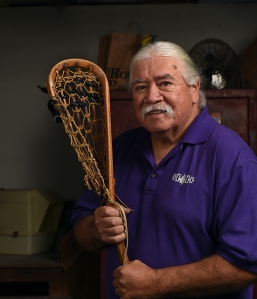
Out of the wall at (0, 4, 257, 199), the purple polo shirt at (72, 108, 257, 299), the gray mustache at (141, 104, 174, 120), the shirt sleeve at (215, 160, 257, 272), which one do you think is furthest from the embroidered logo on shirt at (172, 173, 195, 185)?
the wall at (0, 4, 257, 199)

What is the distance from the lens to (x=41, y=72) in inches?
150

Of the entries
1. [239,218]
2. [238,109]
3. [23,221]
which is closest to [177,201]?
[239,218]

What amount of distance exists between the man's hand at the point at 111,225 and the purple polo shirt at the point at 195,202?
97mm

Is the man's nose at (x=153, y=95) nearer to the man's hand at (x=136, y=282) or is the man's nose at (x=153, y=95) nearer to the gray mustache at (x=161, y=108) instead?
the gray mustache at (x=161, y=108)

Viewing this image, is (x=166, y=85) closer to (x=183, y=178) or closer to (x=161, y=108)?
(x=161, y=108)

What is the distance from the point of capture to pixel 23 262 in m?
3.06

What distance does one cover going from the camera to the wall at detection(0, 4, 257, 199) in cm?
374

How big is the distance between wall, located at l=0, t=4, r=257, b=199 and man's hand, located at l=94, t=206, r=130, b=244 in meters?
1.99

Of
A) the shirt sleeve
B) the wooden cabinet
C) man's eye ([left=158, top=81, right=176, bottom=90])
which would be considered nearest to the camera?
the shirt sleeve

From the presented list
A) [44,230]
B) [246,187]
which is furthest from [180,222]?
[44,230]

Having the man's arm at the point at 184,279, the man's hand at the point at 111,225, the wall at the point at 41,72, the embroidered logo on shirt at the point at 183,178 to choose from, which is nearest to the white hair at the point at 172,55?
the embroidered logo on shirt at the point at 183,178

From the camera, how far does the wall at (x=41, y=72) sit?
147 inches

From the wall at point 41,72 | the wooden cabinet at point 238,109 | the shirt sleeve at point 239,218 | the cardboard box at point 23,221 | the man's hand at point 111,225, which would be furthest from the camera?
the wall at point 41,72

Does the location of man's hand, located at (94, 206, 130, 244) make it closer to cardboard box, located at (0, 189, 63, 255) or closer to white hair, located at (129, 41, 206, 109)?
white hair, located at (129, 41, 206, 109)
